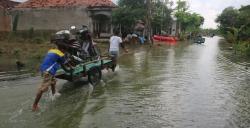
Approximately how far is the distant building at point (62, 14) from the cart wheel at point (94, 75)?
22.6 meters

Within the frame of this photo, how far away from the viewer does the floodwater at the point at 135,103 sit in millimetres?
7891

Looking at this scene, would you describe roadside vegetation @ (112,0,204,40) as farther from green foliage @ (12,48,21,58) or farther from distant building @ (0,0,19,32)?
green foliage @ (12,48,21,58)

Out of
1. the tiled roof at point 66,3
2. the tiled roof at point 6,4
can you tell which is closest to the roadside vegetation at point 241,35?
the tiled roof at point 66,3

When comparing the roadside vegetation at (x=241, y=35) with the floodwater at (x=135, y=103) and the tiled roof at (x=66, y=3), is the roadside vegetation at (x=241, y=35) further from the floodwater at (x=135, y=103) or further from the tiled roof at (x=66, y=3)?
the floodwater at (x=135, y=103)

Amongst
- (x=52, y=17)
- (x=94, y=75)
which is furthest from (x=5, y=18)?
(x=94, y=75)

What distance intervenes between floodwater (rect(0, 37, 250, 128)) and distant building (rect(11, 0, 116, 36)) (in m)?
21.5

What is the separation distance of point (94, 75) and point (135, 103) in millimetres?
3459

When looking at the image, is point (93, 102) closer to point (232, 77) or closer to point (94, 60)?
point (94, 60)

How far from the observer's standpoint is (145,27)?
41188 millimetres

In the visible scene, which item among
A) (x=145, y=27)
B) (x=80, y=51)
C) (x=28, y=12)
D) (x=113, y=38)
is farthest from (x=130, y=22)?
(x=80, y=51)

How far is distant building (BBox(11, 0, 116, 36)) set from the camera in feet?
117

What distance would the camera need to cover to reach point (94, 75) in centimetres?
1292

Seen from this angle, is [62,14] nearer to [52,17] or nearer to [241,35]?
[52,17]

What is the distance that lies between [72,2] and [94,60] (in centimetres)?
2404
